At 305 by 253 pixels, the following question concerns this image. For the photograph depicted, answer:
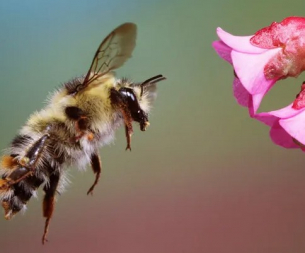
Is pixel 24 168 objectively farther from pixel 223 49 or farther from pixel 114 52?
pixel 223 49

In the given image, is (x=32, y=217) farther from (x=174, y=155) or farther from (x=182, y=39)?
(x=182, y=39)

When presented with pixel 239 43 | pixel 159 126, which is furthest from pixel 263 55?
pixel 159 126

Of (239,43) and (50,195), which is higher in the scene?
(239,43)

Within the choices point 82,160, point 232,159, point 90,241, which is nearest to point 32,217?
point 90,241

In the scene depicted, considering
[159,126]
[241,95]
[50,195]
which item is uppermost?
[241,95]

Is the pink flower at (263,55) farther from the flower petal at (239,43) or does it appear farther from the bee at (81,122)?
the bee at (81,122)

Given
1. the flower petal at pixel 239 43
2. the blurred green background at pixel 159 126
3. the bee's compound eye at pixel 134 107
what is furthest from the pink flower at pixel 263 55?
the blurred green background at pixel 159 126
